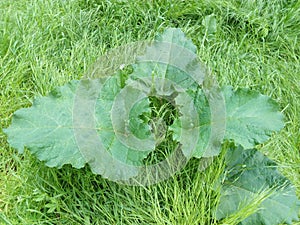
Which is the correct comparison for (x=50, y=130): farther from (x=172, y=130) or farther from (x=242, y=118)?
(x=242, y=118)

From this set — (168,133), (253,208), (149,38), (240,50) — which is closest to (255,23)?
(240,50)

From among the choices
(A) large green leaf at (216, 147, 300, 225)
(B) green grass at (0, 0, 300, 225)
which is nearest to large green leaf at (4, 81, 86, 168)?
(B) green grass at (0, 0, 300, 225)

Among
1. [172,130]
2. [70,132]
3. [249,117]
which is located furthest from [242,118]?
[70,132]

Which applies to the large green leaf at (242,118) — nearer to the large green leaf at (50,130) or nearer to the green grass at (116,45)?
the green grass at (116,45)

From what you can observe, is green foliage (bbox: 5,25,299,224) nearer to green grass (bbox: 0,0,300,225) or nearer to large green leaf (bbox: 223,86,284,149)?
large green leaf (bbox: 223,86,284,149)

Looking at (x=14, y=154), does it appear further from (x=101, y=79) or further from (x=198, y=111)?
(x=198, y=111)
